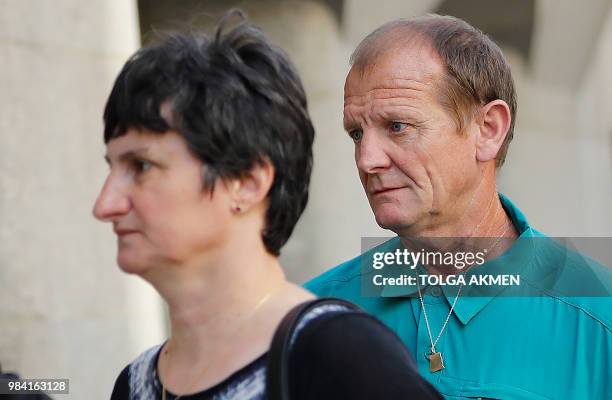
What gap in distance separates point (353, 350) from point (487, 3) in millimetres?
6731

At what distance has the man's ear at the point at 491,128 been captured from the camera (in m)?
3.38

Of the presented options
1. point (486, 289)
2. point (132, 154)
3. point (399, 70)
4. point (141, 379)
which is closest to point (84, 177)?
point (399, 70)

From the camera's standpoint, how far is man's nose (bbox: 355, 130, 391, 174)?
321 centimetres

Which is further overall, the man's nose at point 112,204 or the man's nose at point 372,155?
the man's nose at point 372,155

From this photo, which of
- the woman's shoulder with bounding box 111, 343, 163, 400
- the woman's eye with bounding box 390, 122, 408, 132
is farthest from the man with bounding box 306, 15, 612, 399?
the woman's shoulder with bounding box 111, 343, 163, 400

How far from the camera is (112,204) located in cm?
203

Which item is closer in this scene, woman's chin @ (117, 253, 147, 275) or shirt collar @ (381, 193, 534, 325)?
woman's chin @ (117, 253, 147, 275)

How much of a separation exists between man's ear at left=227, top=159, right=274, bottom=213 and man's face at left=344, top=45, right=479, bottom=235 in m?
1.17

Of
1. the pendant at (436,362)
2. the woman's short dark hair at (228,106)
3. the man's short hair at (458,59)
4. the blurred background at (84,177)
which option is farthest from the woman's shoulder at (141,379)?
the blurred background at (84,177)

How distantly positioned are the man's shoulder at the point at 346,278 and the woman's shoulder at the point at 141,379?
1.15 m

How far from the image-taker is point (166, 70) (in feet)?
6.75

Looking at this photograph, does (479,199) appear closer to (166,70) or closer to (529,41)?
(166,70)

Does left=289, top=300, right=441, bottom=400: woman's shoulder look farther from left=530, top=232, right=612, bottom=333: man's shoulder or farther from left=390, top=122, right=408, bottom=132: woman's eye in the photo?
left=390, top=122, right=408, bottom=132: woman's eye

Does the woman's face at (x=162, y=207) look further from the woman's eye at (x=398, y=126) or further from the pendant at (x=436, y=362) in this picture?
the woman's eye at (x=398, y=126)
